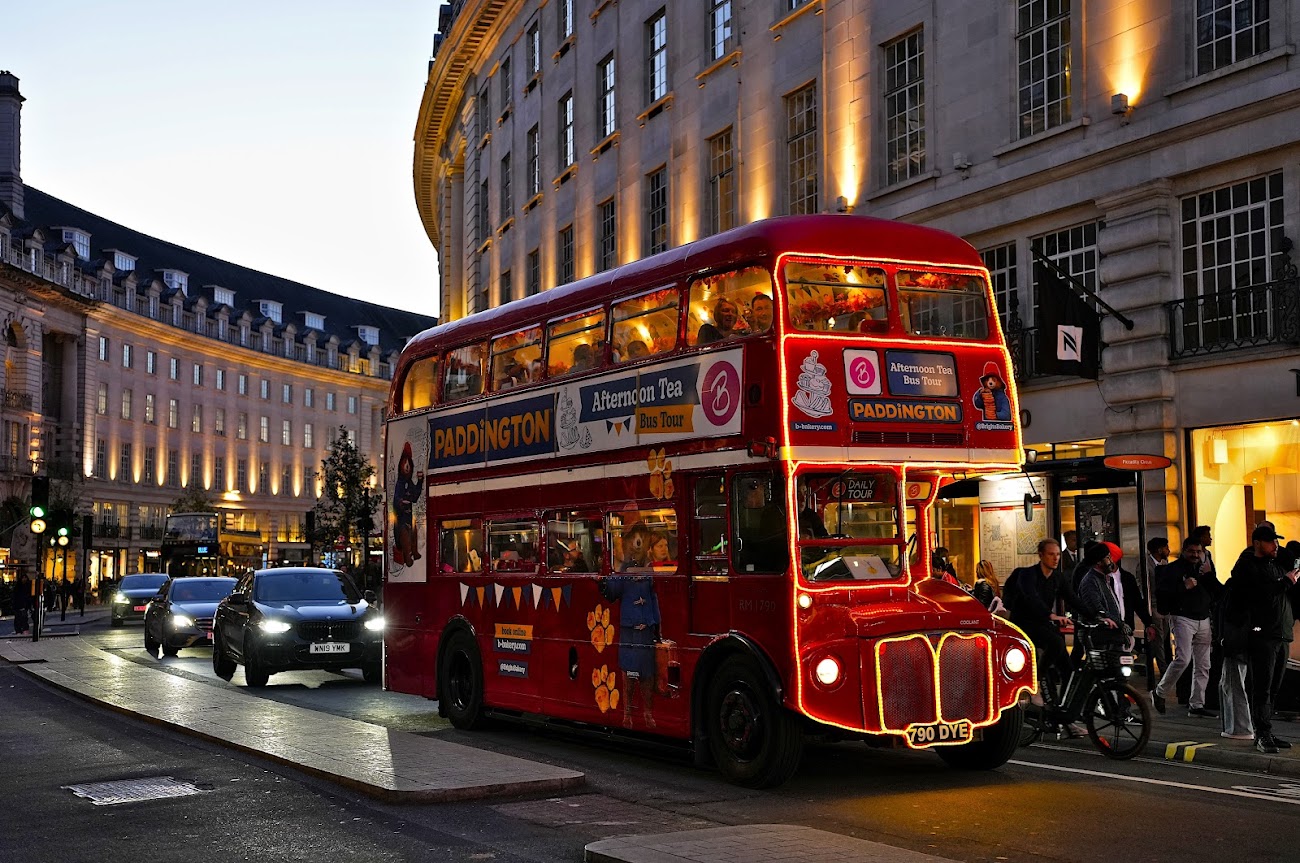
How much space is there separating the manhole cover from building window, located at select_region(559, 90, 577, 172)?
28.0 metres

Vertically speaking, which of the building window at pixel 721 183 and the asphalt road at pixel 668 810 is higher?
the building window at pixel 721 183

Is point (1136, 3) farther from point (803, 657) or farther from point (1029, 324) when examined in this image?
point (803, 657)

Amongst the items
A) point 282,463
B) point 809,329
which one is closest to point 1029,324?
point 809,329

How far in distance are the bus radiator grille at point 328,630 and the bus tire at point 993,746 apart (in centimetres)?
1123

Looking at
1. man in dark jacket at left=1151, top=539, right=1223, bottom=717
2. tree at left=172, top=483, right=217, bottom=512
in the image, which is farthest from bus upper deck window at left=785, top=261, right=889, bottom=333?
tree at left=172, top=483, right=217, bottom=512

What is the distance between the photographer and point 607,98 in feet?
119

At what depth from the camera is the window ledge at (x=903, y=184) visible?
24203 millimetres

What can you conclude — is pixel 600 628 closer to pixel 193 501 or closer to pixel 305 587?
pixel 305 587

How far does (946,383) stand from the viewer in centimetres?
1211

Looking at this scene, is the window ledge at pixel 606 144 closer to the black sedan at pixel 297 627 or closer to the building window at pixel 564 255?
the building window at pixel 564 255

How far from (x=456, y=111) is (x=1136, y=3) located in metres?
34.5

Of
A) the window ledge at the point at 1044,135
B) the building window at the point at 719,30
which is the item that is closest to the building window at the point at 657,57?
the building window at the point at 719,30

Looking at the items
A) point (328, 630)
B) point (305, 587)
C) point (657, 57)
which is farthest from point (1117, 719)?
point (657, 57)

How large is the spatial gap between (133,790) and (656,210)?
23.3 m
